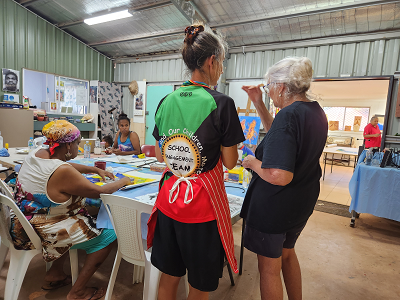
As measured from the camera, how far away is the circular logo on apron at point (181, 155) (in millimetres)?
1035

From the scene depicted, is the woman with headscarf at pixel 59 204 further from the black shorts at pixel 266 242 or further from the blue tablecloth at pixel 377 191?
the blue tablecloth at pixel 377 191

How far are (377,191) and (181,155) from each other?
3266 millimetres

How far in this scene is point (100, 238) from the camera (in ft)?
5.75

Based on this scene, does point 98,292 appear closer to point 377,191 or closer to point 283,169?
point 283,169

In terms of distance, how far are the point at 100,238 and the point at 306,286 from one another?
1783mm

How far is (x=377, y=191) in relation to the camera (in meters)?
3.21

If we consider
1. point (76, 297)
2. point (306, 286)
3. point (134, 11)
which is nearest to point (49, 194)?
point (76, 297)

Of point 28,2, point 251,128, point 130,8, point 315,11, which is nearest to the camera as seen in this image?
point 315,11

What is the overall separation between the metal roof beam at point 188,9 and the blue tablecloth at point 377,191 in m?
3.90

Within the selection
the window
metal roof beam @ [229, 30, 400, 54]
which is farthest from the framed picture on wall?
the window

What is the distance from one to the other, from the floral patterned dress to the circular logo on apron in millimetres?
901

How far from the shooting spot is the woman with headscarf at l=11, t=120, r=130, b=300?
62.2 inches

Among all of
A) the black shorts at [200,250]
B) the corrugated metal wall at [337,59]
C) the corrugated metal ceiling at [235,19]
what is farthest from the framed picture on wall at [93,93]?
the black shorts at [200,250]

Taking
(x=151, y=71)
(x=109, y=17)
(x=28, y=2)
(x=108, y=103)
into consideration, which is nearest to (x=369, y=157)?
(x=109, y=17)
